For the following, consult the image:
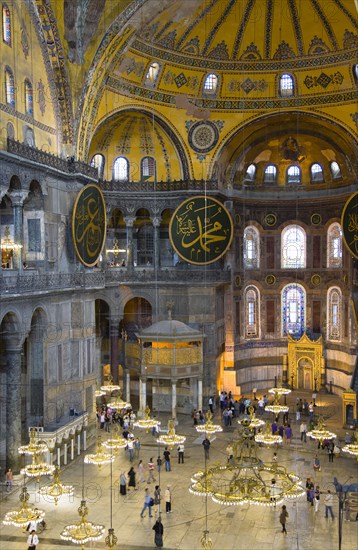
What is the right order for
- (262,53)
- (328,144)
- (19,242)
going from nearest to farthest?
(19,242)
(262,53)
(328,144)

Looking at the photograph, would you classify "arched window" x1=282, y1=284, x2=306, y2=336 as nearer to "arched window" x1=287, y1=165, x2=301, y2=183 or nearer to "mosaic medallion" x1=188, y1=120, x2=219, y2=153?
"arched window" x1=287, y1=165, x2=301, y2=183

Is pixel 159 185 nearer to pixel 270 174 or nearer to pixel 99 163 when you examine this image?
pixel 99 163

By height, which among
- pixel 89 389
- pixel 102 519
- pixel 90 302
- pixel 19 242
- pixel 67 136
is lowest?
pixel 102 519

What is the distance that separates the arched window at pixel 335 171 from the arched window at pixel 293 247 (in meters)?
2.49

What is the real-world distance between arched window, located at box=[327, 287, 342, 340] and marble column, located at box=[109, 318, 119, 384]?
8265 mm

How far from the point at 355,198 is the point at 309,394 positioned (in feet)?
30.8

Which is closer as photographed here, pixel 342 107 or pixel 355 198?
pixel 355 198

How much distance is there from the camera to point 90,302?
64.2 feet

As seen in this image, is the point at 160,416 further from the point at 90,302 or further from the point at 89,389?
the point at 90,302

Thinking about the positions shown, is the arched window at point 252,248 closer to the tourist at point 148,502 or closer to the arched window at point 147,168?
the arched window at point 147,168

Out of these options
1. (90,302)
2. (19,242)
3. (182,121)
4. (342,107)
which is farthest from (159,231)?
(19,242)

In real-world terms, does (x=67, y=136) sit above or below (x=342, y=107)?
below

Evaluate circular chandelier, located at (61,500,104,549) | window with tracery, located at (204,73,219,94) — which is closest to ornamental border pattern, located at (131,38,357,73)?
window with tracery, located at (204,73,219,94)

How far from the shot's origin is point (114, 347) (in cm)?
2330
